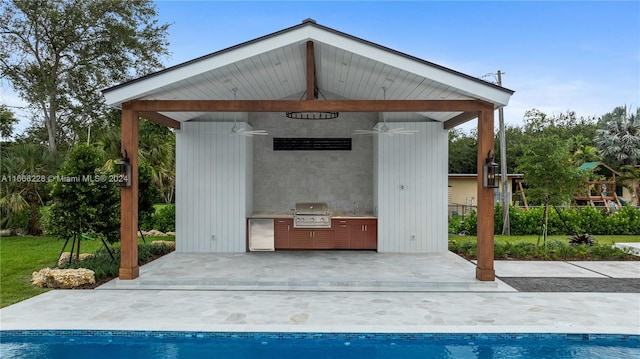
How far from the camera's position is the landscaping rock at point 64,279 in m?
6.33

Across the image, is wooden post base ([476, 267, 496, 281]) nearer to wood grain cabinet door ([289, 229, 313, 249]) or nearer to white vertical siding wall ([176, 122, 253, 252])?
wood grain cabinet door ([289, 229, 313, 249])

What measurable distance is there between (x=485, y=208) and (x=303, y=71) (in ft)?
13.5

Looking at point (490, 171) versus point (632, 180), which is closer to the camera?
point (490, 171)

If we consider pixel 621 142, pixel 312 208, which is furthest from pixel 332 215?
pixel 621 142

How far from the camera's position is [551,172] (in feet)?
31.7

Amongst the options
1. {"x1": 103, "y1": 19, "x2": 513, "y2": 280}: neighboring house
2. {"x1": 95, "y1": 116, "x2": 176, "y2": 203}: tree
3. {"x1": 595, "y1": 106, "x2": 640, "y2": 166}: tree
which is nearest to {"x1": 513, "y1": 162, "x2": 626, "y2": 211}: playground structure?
{"x1": 595, "y1": 106, "x2": 640, "y2": 166}: tree

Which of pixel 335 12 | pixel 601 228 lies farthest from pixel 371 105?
pixel 601 228

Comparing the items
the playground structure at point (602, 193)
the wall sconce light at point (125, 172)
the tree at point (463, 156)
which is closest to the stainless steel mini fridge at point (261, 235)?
the wall sconce light at point (125, 172)

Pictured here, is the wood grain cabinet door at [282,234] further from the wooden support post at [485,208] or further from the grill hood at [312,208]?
the wooden support post at [485,208]

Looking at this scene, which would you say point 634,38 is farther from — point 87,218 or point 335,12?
point 87,218

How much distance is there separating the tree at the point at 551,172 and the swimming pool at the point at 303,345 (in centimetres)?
593

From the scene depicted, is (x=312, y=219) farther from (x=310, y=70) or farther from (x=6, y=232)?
(x=6, y=232)

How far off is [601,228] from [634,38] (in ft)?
25.1

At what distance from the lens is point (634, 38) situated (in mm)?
15750
